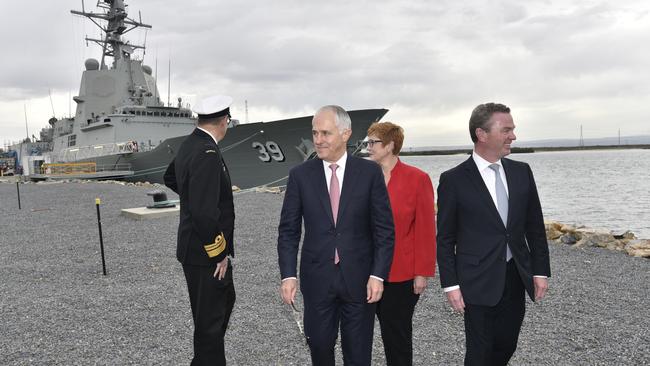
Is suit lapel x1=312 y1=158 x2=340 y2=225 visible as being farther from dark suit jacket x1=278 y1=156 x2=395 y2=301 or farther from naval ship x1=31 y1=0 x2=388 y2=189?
naval ship x1=31 y1=0 x2=388 y2=189

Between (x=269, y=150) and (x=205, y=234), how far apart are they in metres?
17.5

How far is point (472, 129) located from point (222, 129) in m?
1.60

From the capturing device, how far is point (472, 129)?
8.21ft

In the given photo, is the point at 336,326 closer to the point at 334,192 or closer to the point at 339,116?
the point at 334,192

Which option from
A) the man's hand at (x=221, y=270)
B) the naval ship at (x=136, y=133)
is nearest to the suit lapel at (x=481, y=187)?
the man's hand at (x=221, y=270)

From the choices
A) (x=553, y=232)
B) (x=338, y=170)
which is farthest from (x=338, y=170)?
(x=553, y=232)

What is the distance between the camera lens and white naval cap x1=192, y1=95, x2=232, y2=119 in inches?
112

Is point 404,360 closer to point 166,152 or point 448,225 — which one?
point 448,225

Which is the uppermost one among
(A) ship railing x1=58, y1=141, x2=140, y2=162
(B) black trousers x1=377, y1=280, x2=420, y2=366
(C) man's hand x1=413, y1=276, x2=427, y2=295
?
(A) ship railing x1=58, y1=141, x2=140, y2=162

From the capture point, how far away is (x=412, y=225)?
2.96m

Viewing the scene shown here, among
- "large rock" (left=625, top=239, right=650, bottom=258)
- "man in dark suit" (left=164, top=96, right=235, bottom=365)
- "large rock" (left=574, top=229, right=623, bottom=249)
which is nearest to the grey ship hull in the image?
"large rock" (left=574, top=229, right=623, bottom=249)

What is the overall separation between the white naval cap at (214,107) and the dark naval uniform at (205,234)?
0.14m

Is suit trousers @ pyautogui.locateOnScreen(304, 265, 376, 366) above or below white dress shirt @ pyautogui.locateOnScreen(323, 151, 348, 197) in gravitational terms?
below

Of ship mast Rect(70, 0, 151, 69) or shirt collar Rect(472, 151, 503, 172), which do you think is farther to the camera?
ship mast Rect(70, 0, 151, 69)
